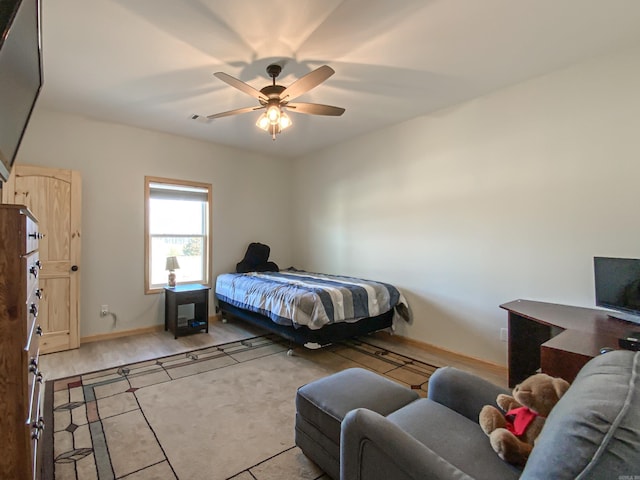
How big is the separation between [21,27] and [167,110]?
2450 mm

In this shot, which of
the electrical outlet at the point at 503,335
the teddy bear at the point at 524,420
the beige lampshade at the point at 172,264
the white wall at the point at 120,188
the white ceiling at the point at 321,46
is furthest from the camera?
the beige lampshade at the point at 172,264

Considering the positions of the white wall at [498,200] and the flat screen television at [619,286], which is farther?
the white wall at [498,200]

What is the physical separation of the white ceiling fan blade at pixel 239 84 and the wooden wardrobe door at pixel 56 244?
99.7 inches

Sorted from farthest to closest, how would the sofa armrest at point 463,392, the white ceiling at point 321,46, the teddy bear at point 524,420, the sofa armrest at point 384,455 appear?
the white ceiling at point 321,46
the sofa armrest at point 463,392
the teddy bear at point 524,420
the sofa armrest at point 384,455

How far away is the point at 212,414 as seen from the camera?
7.70 feet

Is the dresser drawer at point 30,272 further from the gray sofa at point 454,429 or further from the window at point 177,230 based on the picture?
the window at point 177,230

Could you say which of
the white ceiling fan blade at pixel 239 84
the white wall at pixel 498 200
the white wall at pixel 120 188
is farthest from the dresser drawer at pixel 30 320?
the white wall at pixel 498 200

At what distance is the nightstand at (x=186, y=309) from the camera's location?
412 cm

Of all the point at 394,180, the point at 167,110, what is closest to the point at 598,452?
the point at 394,180

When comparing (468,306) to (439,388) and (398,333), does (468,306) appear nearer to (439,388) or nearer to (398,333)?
(398,333)

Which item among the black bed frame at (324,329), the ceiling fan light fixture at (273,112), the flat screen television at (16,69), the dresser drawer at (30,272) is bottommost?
the black bed frame at (324,329)

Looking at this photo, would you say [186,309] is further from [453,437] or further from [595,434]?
[595,434]

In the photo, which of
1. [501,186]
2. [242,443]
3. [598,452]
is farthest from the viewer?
[501,186]

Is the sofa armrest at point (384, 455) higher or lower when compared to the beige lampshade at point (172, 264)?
lower
